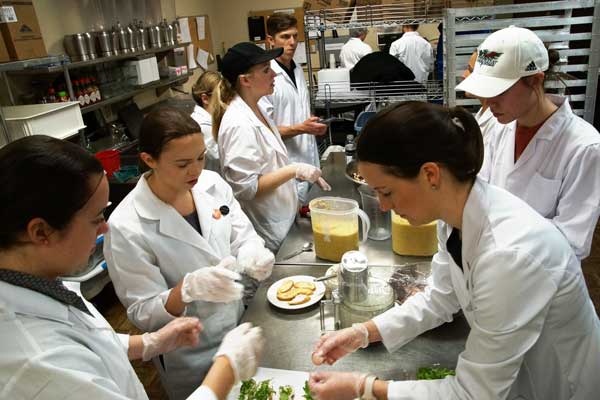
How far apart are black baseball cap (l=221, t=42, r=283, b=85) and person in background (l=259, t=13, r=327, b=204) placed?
1.71 ft

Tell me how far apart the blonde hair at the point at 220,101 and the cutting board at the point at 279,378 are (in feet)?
4.80

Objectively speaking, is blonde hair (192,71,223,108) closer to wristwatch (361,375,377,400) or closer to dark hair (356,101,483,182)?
dark hair (356,101,483,182)

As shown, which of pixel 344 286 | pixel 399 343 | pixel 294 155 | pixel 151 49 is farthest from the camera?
pixel 151 49

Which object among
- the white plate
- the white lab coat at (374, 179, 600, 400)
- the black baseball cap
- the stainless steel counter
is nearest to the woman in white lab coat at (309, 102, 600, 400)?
the white lab coat at (374, 179, 600, 400)

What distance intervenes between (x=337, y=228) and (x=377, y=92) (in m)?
1.72

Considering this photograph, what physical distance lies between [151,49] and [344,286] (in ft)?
11.8

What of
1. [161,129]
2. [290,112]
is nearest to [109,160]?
[290,112]

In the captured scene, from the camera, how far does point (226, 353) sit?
1246mm

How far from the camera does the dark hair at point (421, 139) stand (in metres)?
1.00

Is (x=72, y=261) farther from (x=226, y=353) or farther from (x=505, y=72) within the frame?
(x=505, y=72)

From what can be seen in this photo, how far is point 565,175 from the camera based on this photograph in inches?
66.0

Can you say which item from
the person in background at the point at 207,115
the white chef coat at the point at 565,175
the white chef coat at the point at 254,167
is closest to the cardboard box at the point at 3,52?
the person in background at the point at 207,115

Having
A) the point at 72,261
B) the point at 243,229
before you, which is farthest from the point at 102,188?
the point at 243,229

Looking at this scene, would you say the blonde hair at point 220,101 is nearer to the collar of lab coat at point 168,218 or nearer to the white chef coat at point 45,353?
the collar of lab coat at point 168,218
